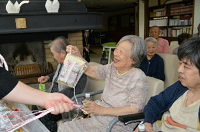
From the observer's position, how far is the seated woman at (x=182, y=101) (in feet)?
3.57

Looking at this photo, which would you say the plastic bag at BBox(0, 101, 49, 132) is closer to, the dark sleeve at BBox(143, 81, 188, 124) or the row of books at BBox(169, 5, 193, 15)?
the dark sleeve at BBox(143, 81, 188, 124)

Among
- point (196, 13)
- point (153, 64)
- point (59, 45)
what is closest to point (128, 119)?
point (59, 45)

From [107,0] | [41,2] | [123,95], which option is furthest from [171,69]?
[107,0]

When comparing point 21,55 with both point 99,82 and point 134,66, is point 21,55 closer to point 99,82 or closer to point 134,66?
point 99,82

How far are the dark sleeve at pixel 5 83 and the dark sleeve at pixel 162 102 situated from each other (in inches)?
34.2

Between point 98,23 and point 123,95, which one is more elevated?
point 98,23

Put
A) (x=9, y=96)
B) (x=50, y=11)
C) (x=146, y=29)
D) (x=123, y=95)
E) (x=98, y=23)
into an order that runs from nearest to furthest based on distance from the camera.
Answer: (x=9, y=96), (x=123, y=95), (x=50, y=11), (x=98, y=23), (x=146, y=29)

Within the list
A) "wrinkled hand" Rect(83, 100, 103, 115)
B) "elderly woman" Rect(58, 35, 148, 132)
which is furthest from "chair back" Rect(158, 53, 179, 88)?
"wrinkled hand" Rect(83, 100, 103, 115)

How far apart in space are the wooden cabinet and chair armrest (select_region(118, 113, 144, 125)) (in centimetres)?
569

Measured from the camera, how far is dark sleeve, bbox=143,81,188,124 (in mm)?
1262

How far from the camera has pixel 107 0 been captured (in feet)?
28.3

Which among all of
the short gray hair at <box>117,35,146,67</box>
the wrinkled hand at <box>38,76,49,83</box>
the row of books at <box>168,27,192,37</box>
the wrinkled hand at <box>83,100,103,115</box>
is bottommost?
the wrinkled hand at <box>83,100,103,115</box>

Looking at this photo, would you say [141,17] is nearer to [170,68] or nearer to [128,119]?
[170,68]

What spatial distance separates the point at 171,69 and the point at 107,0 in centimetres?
694
